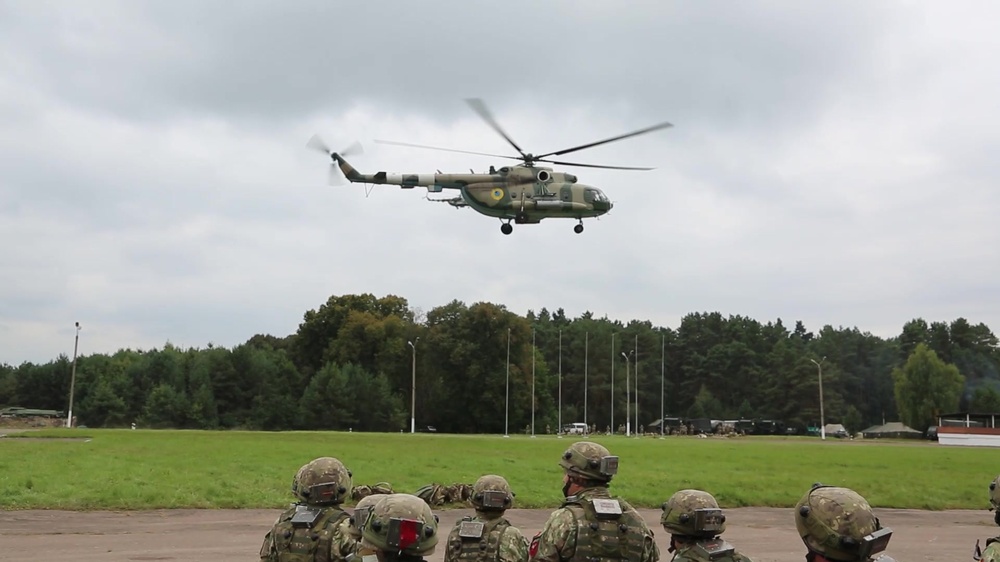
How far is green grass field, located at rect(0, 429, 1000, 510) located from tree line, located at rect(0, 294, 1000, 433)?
57.3 metres

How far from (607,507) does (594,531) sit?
0.20m

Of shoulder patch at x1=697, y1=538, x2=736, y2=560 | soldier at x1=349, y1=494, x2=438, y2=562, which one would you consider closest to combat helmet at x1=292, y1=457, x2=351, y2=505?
soldier at x1=349, y1=494, x2=438, y2=562

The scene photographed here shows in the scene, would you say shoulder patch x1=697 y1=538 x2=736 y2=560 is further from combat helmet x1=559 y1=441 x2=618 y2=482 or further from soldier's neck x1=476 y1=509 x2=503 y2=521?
soldier's neck x1=476 y1=509 x2=503 y2=521

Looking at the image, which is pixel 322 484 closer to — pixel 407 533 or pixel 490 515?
pixel 490 515

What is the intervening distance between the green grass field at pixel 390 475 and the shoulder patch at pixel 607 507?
18.6 m

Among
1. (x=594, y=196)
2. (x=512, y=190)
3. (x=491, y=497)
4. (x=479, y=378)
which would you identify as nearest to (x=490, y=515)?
(x=491, y=497)

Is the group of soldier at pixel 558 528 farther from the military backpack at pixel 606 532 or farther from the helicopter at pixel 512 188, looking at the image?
the helicopter at pixel 512 188

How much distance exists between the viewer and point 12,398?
405 feet

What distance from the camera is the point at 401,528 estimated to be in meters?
5.00

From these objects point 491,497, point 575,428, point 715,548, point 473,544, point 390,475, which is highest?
point 491,497

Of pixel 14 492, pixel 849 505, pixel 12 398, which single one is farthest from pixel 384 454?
pixel 12 398

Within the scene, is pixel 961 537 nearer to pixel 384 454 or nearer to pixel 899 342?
pixel 384 454

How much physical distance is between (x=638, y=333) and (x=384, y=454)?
108 meters

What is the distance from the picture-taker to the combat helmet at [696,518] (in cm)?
632
